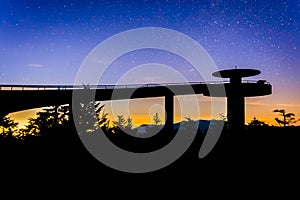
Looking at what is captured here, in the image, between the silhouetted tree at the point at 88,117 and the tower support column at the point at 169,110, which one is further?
the silhouetted tree at the point at 88,117

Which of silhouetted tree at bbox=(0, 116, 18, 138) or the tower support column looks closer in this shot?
the tower support column

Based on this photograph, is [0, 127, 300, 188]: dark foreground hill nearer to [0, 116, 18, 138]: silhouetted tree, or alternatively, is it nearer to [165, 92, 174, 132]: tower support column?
[165, 92, 174, 132]: tower support column

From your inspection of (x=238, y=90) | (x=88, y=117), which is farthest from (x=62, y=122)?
(x=238, y=90)

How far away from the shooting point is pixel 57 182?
10.8 meters

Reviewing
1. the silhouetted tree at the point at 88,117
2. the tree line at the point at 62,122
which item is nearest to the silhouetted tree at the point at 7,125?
the tree line at the point at 62,122

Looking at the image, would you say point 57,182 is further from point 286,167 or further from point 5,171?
point 286,167

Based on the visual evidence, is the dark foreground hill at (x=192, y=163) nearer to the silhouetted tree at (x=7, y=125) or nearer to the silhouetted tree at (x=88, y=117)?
the silhouetted tree at (x=88, y=117)

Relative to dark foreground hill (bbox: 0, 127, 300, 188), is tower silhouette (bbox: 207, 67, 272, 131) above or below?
above

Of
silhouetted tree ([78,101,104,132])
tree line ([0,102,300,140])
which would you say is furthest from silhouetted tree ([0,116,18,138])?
silhouetted tree ([78,101,104,132])

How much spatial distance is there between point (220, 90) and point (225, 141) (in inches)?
829

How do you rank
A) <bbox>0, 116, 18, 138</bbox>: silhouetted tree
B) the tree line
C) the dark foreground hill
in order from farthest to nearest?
<bbox>0, 116, 18, 138</bbox>: silhouetted tree → the tree line → the dark foreground hill

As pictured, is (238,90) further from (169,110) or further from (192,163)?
(192,163)

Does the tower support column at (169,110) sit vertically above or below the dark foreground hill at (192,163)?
above

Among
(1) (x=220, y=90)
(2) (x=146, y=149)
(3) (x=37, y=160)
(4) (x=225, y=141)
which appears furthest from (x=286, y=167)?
(1) (x=220, y=90)
